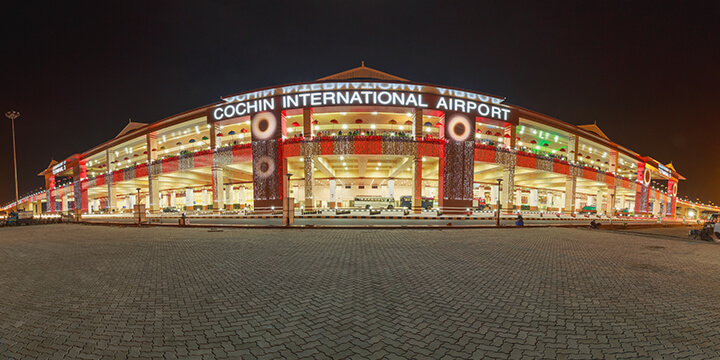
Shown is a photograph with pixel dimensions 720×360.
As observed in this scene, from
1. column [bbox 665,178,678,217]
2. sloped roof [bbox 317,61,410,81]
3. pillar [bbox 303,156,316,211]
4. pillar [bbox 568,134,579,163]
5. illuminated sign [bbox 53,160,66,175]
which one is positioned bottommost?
column [bbox 665,178,678,217]

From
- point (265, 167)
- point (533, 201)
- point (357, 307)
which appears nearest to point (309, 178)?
point (265, 167)

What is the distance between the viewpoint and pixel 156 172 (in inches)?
1361

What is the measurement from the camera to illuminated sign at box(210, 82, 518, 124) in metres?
26.7

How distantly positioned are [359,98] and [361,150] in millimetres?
5900

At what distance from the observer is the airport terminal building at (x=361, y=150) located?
27109 mm

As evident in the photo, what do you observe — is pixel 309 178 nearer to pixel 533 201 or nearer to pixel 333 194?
pixel 333 194

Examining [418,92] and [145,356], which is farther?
[418,92]

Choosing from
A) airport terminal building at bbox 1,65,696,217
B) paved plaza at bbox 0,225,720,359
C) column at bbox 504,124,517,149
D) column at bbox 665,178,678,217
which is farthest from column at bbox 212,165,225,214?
A: column at bbox 665,178,678,217

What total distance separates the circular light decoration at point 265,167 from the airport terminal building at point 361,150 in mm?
133

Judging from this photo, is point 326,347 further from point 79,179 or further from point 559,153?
point 79,179

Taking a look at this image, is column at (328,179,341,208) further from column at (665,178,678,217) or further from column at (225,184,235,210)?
column at (665,178,678,217)

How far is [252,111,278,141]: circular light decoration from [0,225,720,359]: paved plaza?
21.4 meters

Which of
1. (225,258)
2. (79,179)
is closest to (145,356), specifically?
(225,258)

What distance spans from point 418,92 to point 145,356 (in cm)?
2922
